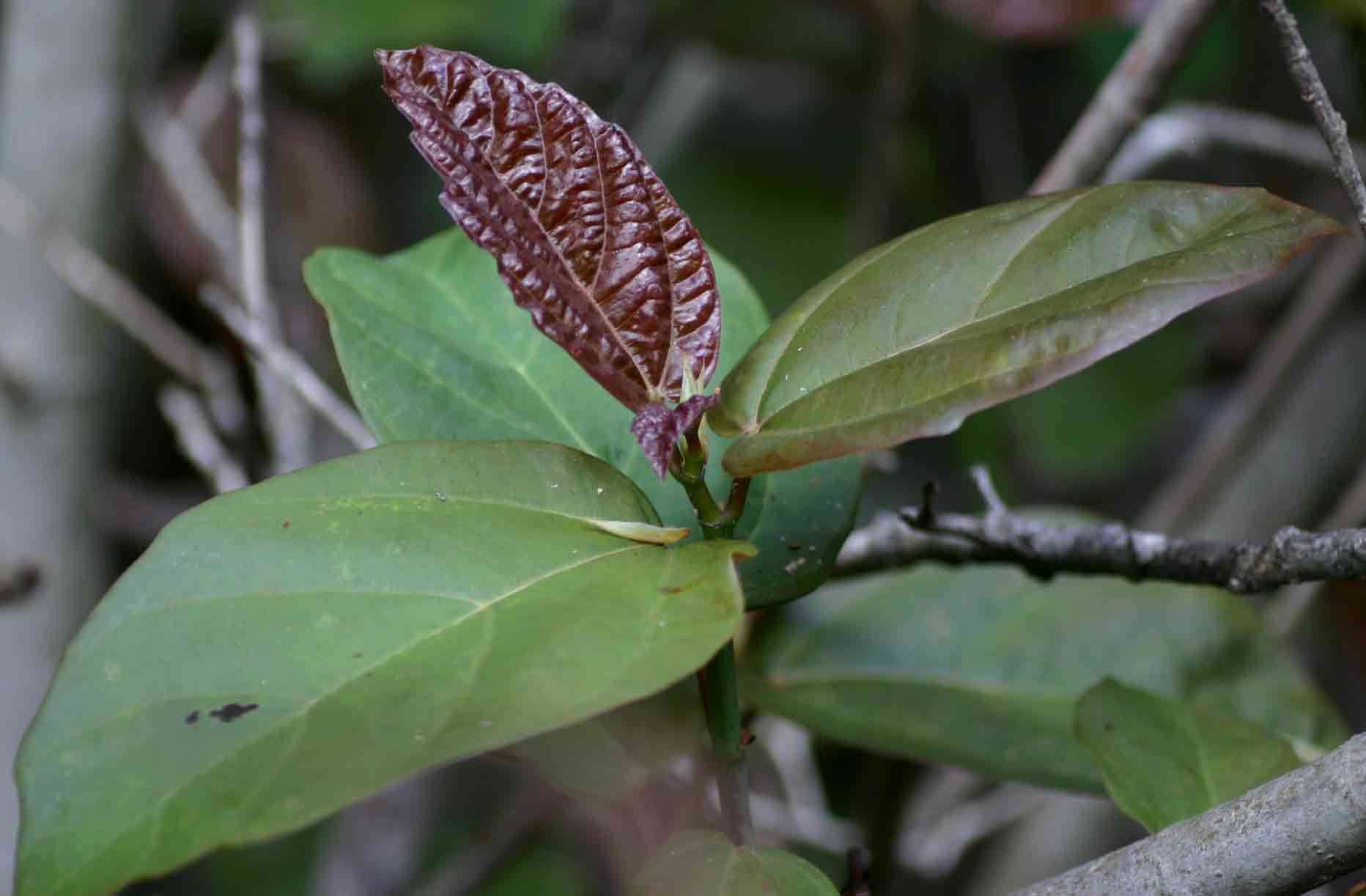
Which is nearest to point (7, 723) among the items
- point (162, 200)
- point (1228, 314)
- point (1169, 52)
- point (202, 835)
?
point (162, 200)

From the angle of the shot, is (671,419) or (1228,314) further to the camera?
(1228,314)

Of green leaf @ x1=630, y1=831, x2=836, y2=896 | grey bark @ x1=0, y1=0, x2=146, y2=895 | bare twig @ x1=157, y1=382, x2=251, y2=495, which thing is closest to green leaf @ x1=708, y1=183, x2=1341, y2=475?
green leaf @ x1=630, y1=831, x2=836, y2=896

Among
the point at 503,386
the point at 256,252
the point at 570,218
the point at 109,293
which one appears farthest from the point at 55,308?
the point at 570,218

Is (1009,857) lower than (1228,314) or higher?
lower

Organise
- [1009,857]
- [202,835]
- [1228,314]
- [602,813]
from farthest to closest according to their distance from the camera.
→ [1228,314] < [1009,857] < [602,813] < [202,835]

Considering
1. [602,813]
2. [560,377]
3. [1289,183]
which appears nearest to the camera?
[560,377]

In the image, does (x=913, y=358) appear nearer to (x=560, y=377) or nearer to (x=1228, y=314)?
(x=560, y=377)

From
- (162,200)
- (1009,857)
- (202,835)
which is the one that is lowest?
(1009,857)

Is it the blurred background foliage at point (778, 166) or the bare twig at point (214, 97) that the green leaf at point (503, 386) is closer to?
the blurred background foliage at point (778, 166)
